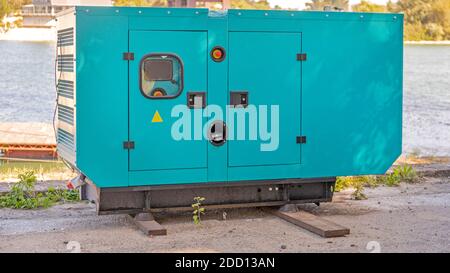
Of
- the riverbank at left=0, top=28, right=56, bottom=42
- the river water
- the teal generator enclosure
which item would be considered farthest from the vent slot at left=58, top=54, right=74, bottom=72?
the riverbank at left=0, top=28, right=56, bottom=42

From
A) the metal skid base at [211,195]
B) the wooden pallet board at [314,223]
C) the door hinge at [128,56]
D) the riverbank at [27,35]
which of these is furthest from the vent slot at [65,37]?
the riverbank at [27,35]

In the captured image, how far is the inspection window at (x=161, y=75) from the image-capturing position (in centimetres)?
794

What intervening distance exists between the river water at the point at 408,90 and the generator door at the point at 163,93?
12902 millimetres

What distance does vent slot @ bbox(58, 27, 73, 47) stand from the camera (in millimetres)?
7934

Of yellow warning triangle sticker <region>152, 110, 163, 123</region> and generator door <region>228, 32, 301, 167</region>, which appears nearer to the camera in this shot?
yellow warning triangle sticker <region>152, 110, 163, 123</region>

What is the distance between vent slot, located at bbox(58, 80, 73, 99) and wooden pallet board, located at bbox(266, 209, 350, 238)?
2.42 m

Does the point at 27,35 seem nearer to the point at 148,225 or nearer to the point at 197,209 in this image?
the point at 197,209

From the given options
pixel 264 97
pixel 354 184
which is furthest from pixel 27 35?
pixel 264 97

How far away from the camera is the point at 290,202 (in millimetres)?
8695

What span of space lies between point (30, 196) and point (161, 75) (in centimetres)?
254

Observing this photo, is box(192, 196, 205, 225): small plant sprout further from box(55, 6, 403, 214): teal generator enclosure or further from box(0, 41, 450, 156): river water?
box(0, 41, 450, 156): river water

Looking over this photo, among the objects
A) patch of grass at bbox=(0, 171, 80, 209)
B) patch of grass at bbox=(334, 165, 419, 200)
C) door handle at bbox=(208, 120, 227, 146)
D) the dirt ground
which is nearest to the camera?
the dirt ground

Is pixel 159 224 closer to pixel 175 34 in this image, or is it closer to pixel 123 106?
pixel 123 106

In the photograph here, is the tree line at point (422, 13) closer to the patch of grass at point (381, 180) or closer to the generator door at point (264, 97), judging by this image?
the patch of grass at point (381, 180)
